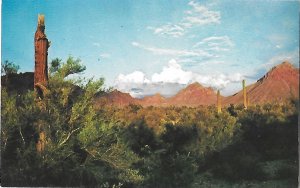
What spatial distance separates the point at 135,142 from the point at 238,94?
1752mm

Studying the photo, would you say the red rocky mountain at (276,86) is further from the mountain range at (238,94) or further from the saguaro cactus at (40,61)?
the saguaro cactus at (40,61)

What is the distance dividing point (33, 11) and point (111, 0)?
1.31 m

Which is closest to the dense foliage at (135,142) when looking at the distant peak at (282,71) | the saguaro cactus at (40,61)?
the saguaro cactus at (40,61)

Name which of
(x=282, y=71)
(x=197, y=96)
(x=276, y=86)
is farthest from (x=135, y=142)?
(x=282, y=71)

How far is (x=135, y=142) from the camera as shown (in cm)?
873

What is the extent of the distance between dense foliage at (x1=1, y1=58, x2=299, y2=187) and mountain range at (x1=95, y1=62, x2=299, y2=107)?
0.11 m

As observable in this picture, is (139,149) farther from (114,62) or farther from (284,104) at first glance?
(284,104)

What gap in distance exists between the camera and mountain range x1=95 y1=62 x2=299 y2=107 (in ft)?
26.6

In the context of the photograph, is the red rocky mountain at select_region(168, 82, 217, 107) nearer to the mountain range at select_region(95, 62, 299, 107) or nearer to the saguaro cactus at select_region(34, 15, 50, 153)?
the mountain range at select_region(95, 62, 299, 107)

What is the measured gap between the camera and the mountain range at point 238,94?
811 centimetres

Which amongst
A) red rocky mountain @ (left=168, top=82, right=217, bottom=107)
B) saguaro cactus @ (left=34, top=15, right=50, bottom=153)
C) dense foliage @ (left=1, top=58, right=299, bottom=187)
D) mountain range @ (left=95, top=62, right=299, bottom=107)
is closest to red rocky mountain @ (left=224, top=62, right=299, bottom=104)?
mountain range @ (left=95, top=62, right=299, bottom=107)

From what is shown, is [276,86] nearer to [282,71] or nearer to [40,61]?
[282,71]

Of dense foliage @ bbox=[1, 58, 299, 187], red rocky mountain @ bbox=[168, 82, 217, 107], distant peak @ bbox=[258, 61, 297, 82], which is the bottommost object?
dense foliage @ bbox=[1, 58, 299, 187]

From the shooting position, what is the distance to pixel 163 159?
28.2 ft
